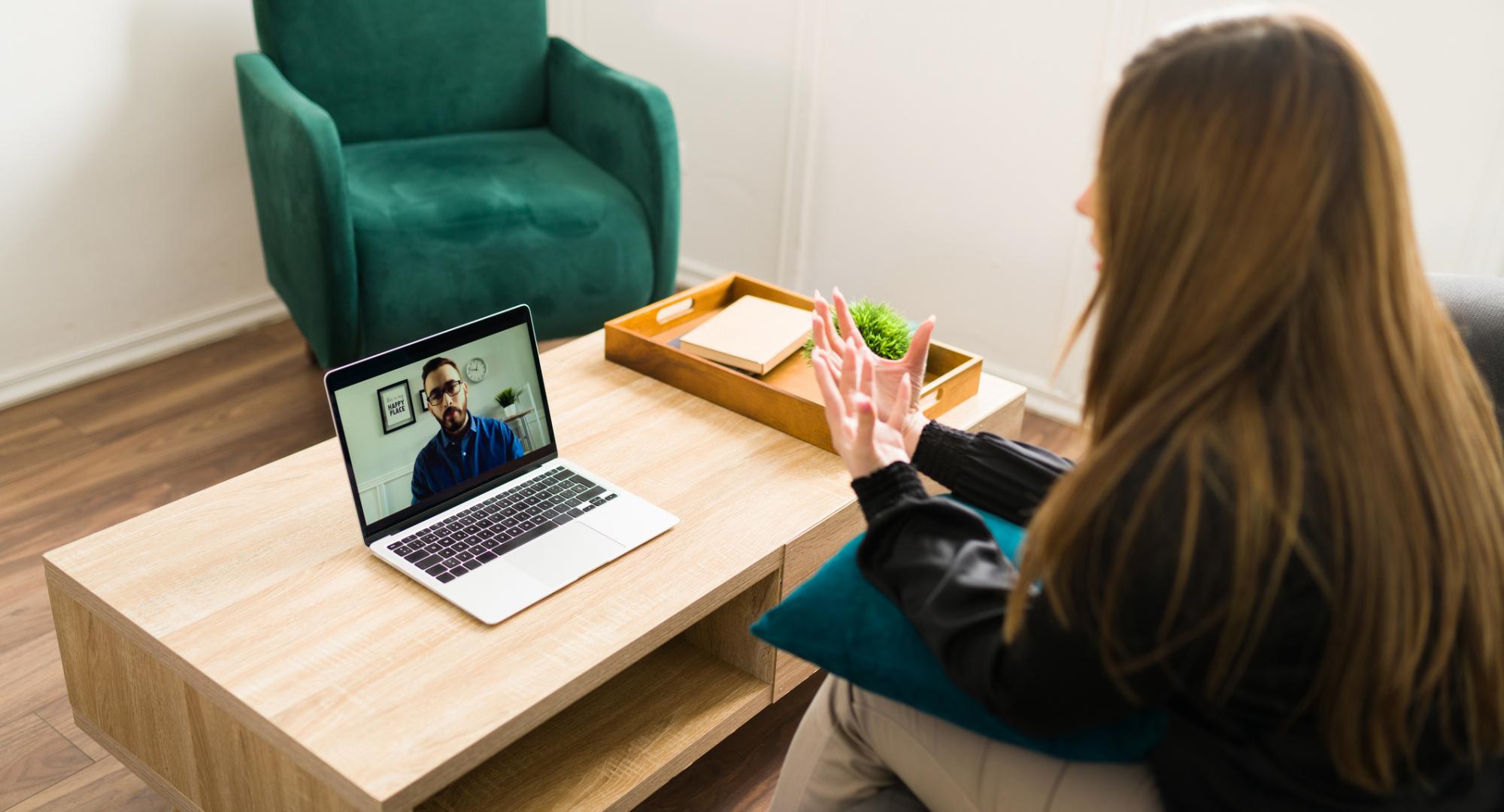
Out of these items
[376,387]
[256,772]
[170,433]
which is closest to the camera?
[256,772]

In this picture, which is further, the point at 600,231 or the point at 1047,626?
the point at 600,231

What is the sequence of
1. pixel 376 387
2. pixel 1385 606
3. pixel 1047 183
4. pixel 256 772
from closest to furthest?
pixel 1385 606 < pixel 256 772 < pixel 376 387 < pixel 1047 183

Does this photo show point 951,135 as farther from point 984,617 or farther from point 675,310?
point 984,617

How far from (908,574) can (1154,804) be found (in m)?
0.25

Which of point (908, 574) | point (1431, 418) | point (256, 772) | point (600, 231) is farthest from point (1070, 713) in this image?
point (600, 231)

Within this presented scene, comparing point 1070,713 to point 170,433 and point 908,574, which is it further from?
point 170,433

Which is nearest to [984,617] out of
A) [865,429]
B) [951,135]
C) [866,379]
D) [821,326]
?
[865,429]

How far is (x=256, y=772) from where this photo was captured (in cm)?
110

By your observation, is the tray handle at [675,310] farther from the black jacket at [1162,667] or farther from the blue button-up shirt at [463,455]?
the black jacket at [1162,667]

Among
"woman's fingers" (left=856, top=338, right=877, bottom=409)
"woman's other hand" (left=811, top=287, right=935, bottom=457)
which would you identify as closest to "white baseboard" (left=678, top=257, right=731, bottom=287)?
"woman's other hand" (left=811, top=287, right=935, bottom=457)

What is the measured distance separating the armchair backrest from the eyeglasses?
123 centimetres

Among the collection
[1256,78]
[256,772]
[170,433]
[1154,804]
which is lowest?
[170,433]

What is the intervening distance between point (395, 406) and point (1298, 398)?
0.88m

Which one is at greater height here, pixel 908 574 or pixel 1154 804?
pixel 908 574
